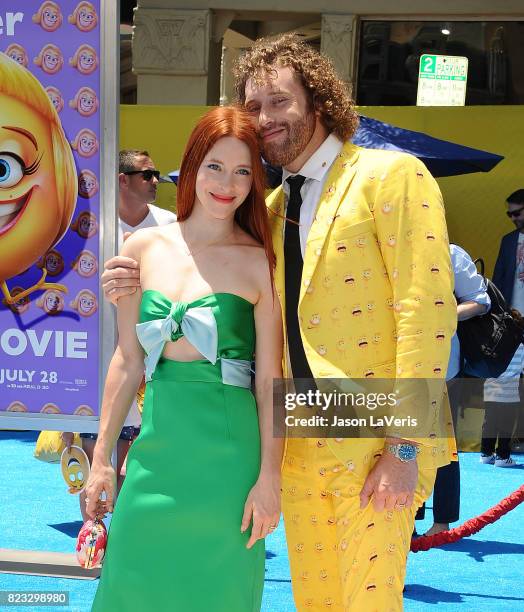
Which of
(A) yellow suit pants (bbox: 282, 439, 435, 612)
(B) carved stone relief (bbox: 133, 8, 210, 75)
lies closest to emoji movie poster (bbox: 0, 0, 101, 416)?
(A) yellow suit pants (bbox: 282, 439, 435, 612)

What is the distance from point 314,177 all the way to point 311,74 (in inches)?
12.0

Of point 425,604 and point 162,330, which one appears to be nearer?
point 162,330

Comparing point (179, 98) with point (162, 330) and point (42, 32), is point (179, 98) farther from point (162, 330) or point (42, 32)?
point (162, 330)

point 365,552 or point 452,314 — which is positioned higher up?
point 452,314

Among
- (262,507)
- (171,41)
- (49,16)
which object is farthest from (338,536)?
(171,41)

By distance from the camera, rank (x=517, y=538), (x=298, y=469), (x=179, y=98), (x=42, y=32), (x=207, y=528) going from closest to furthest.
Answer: (x=207, y=528)
(x=298, y=469)
(x=42, y=32)
(x=517, y=538)
(x=179, y=98)

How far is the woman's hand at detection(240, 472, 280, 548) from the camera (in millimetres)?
2852

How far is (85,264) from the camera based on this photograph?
450cm

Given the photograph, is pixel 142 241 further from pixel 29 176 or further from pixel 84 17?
pixel 84 17

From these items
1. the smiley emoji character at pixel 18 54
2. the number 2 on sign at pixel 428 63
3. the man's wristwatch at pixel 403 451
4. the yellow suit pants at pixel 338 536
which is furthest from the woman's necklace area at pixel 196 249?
the number 2 on sign at pixel 428 63

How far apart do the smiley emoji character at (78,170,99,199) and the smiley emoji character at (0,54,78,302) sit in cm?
2

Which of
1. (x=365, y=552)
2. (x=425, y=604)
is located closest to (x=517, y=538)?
(x=425, y=604)

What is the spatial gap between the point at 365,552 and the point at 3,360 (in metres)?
2.26

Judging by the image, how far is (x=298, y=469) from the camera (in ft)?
9.96
